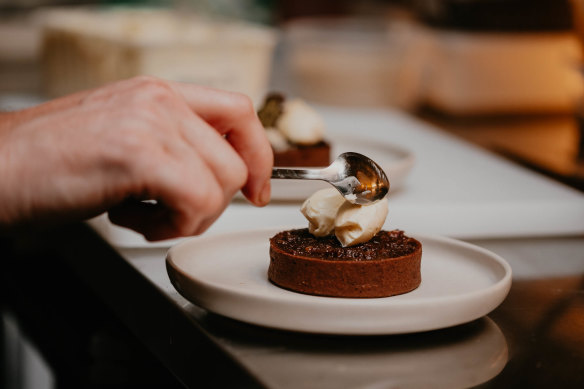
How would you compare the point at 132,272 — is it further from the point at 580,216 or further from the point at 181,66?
the point at 181,66

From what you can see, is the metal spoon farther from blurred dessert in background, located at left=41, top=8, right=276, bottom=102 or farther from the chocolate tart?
blurred dessert in background, located at left=41, top=8, right=276, bottom=102

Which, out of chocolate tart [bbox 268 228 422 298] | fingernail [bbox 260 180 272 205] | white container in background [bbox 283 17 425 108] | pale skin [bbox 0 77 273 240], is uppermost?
pale skin [bbox 0 77 273 240]

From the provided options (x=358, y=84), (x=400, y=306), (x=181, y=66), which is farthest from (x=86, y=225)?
(x=358, y=84)

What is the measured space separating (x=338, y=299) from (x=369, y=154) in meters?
1.00

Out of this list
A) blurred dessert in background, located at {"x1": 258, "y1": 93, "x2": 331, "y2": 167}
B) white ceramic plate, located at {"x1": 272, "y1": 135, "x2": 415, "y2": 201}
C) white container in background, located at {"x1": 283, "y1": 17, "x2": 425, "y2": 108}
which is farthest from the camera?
white container in background, located at {"x1": 283, "y1": 17, "x2": 425, "y2": 108}

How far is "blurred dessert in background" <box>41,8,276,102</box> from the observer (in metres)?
2.31

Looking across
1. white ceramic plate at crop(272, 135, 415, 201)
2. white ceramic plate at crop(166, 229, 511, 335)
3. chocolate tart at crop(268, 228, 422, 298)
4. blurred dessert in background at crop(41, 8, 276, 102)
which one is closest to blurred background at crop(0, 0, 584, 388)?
blurred dessert in background at crop(41, 8, 276, 102)

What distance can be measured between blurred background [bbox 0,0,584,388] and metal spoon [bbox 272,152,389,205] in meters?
1.18

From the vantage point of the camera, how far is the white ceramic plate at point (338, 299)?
32.7 inches

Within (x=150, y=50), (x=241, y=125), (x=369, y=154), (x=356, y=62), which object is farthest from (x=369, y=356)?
(x=356, y=62)

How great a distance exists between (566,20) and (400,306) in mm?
2232

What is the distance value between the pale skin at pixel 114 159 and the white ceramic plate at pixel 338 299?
10cm

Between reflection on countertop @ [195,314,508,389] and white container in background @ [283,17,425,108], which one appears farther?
white container in background @ [283,17,425,108]

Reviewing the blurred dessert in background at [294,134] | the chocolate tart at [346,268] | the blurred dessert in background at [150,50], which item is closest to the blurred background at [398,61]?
the blurred dessert in background at [150,50]
